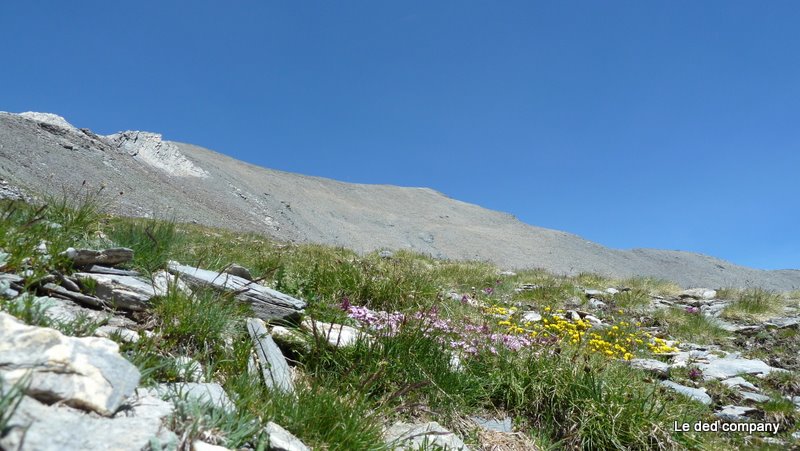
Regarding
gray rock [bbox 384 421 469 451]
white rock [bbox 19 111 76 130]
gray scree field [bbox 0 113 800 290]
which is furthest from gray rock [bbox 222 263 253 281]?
white rock [bbox 19 111 76 130]

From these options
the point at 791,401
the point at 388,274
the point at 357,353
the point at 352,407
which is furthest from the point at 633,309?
the point at 352,407

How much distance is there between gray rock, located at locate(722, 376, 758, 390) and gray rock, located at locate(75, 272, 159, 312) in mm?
6307

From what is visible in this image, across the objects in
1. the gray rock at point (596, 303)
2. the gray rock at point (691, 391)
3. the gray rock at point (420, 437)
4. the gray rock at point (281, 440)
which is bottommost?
the gray rock at point (420, 437)

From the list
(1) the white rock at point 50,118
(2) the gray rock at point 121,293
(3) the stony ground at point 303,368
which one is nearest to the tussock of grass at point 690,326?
(3) the stony ground at point 303,368

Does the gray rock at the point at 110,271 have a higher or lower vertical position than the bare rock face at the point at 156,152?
lower

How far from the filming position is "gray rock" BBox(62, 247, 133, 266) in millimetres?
3787

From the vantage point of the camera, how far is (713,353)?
6949 mm

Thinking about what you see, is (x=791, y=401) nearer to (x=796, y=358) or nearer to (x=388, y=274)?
(x=796, y=358)

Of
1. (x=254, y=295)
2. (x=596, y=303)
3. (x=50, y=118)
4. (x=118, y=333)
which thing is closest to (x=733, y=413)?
(x=254, y=295)

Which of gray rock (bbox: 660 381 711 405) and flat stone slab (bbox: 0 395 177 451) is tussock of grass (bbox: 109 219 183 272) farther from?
gray rock (bbox: 660 381 711 405)

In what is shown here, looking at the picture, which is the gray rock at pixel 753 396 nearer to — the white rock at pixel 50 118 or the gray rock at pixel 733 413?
the gray rock at pixel 733 413

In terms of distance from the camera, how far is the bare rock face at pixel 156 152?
3625 cm

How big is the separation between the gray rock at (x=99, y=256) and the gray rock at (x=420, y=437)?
289 cm

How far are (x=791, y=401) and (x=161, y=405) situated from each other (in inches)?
245
